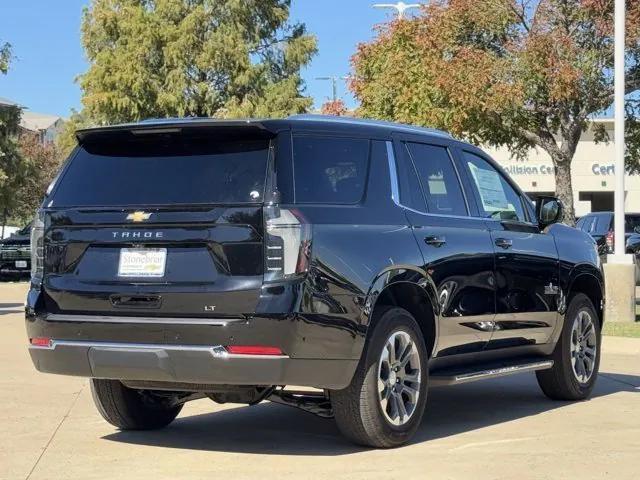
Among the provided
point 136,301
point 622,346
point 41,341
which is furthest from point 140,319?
point 622,346

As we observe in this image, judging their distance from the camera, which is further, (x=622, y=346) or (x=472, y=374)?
(x=622, y=346)

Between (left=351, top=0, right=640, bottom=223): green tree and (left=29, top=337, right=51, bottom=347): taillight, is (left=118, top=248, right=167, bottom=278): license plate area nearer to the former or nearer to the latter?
(left=29, top=337, right=51, bottom=347): taillight

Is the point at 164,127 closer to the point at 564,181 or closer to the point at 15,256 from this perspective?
the point at 564,181

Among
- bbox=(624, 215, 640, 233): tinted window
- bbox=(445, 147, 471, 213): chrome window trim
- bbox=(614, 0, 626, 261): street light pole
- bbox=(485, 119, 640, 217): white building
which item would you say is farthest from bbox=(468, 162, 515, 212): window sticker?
bbox=(485, 119, 640, 217): white building

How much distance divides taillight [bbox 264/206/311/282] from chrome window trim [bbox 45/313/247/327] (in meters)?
0.34

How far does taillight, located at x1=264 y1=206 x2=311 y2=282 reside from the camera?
646cm

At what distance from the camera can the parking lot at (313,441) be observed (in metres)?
6.68

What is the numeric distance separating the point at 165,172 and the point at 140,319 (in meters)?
0.92

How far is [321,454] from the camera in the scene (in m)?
7.13

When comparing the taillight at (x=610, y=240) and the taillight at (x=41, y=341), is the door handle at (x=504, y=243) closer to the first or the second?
the taillight at (x=41, y=341)

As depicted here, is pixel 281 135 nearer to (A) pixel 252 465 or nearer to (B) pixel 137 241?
(B) pixel 137 241

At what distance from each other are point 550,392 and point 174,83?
38.0m

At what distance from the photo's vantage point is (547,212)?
9141 mm

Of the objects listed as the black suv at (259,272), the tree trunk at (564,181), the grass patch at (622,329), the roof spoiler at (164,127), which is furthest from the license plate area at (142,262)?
the tree trunk at (564,181)
